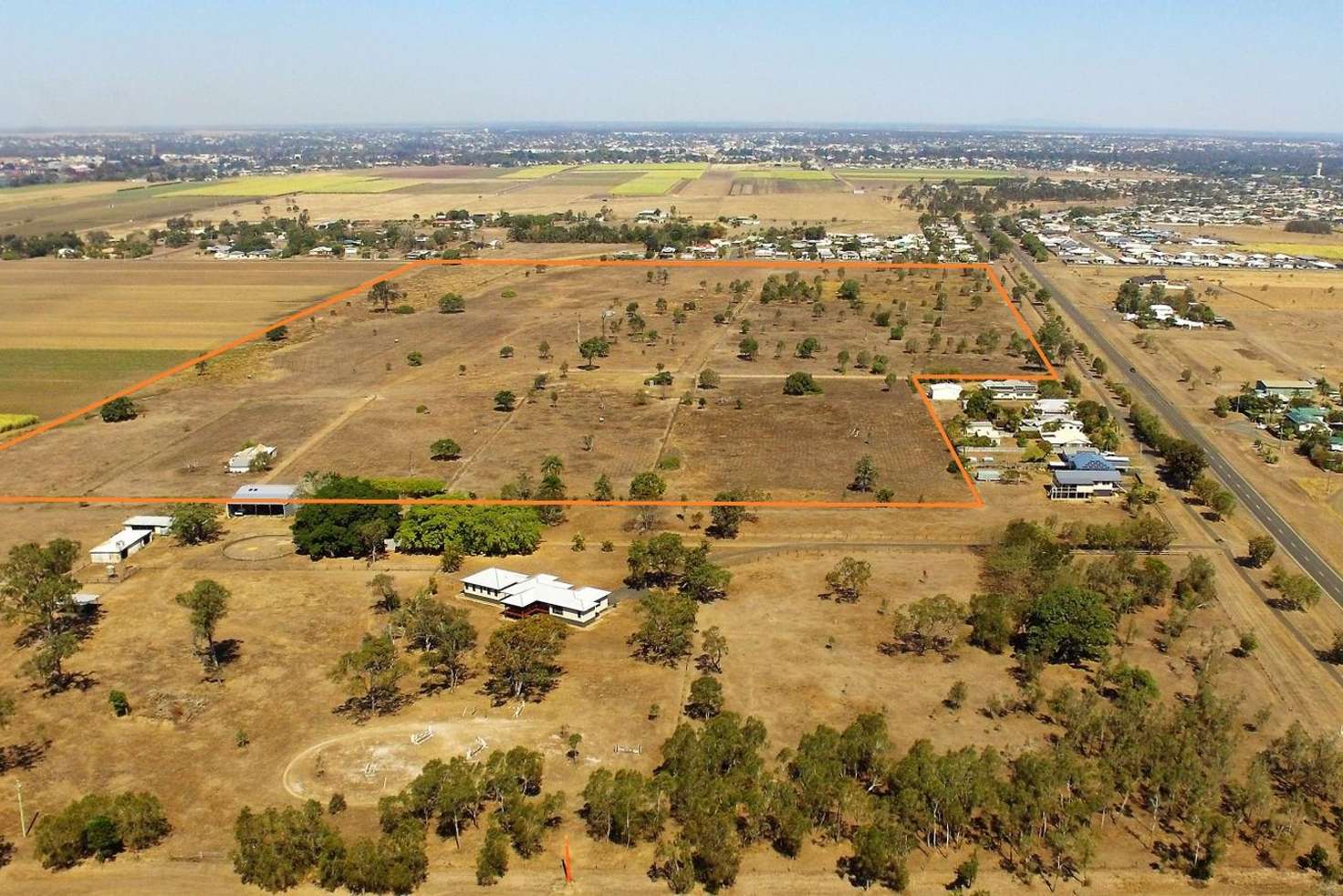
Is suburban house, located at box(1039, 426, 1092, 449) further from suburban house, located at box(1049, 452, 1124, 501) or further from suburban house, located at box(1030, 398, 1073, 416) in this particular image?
suburban house, located at box(1049, 452, 1124, 501)

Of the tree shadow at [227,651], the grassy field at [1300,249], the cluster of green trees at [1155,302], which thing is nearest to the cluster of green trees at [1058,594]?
the tree shadow at [227,651]

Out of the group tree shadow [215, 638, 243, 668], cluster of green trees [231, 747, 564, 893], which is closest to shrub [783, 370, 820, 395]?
tree shadow [215, 638, 243, 668]

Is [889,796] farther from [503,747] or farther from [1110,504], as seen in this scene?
[1110,504]

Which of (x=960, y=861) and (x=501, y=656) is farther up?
(x=501, y=656)

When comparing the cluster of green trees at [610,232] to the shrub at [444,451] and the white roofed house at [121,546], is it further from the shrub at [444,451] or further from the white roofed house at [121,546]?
the white roofed house at [121,546]

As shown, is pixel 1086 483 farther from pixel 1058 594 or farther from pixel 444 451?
pixel 444 451

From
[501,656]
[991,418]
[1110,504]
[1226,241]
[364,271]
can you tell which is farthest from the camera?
[1226,241]

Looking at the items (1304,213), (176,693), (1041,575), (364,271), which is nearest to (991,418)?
(1041,575)
